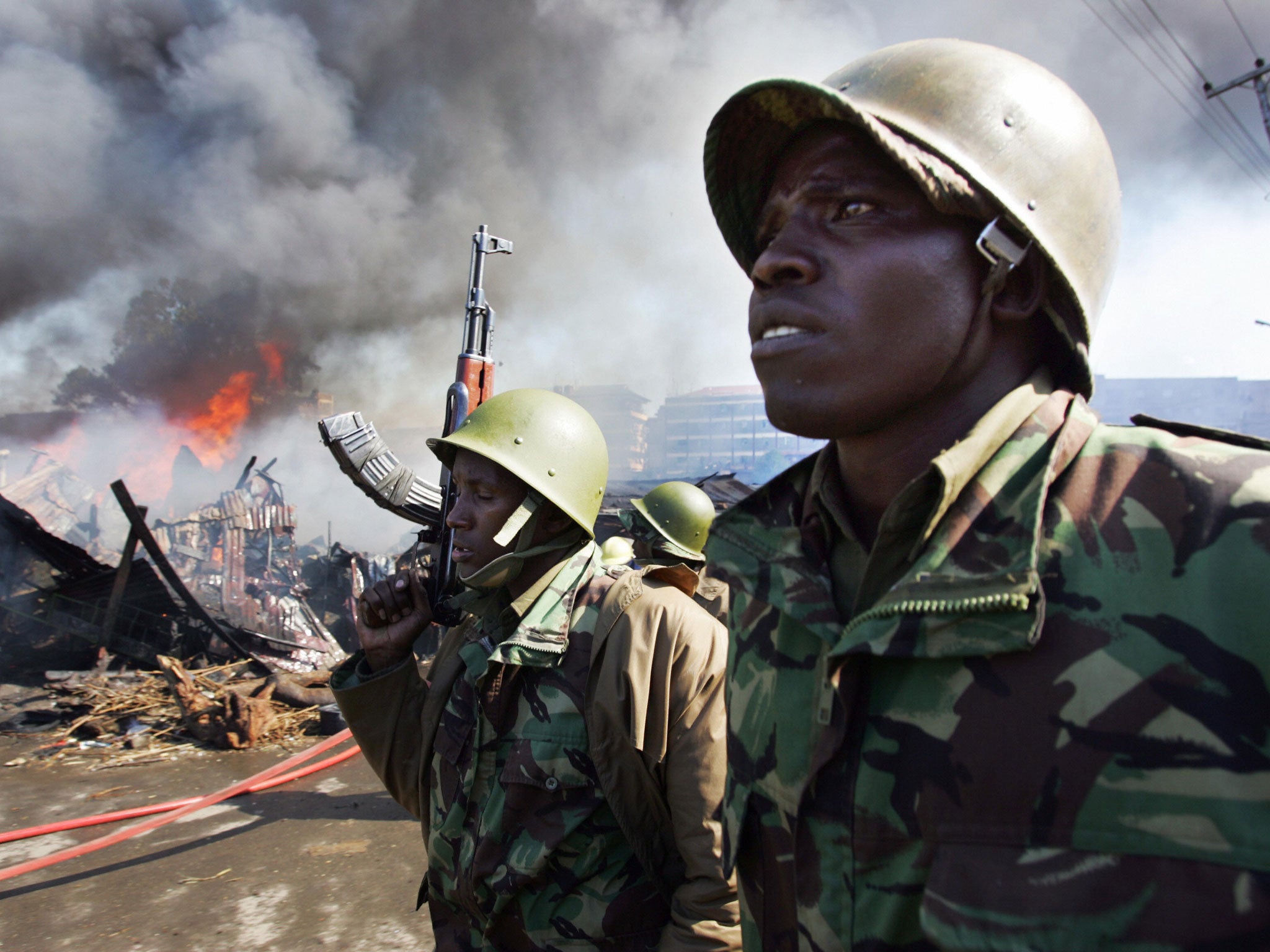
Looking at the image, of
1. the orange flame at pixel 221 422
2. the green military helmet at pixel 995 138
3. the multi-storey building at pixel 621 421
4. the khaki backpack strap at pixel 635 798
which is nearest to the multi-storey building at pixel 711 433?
the multi-storey building at pixel 621 421

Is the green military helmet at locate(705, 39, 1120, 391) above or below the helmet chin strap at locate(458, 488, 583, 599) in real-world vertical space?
above

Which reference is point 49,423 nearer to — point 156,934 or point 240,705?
point 240,705

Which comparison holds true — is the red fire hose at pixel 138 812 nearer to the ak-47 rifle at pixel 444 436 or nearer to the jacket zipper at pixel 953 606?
the ak-47 rifle at pixel 444 436

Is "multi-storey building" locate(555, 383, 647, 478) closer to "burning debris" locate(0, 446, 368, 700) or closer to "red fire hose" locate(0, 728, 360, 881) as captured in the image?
"burning debris" locate(0, 446, 368, 700)

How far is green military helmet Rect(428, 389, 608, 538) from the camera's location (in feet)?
7.86

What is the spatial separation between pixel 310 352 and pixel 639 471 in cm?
2449

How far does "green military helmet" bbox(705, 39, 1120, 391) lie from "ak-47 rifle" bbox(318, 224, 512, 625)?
2140 mm

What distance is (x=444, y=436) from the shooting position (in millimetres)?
3213

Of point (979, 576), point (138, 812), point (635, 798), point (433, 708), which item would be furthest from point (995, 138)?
point (138, 812)

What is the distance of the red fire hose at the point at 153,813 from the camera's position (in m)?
3.97

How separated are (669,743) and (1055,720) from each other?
1272mm

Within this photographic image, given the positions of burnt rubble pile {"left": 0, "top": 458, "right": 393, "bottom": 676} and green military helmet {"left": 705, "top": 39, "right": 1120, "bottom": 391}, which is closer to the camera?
green military helmet {"left": 705, "top": 39, "right": 1120, "bottom": 391}

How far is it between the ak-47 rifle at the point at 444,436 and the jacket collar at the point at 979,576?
2.04 metres

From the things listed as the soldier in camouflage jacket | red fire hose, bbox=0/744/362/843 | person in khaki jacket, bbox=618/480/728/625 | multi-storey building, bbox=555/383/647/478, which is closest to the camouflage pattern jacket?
the soldier in camouflage jacket
